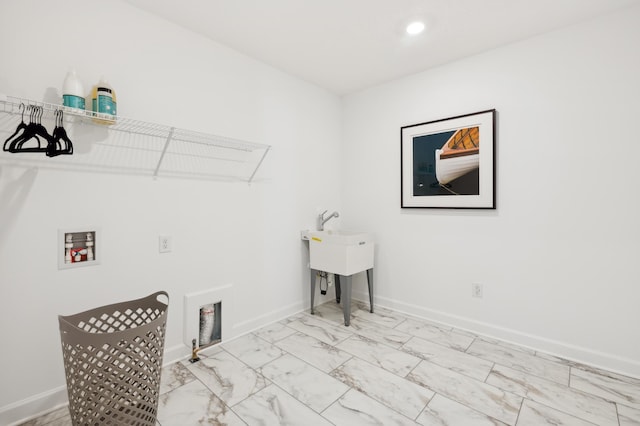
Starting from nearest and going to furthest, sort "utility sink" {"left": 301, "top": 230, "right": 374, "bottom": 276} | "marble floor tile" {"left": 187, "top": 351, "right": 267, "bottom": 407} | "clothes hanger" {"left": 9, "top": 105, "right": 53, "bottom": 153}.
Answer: "clothes hanger" {"left": 9, "top": 105, "right": 53, "bottom": 153}, "marble floor tile" {"left": 187, "top": 351, "right": 267, "bottom": 407}, "utility sink" {"left": 301, "top": 230, "right": 374, "bottom": 276}

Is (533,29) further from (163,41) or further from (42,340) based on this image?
(42,340)

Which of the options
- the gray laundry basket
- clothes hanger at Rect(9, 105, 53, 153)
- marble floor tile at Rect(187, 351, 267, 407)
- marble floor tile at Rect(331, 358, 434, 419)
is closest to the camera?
the gray laundry basket

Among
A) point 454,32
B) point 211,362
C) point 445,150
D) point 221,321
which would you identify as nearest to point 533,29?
point 454,32

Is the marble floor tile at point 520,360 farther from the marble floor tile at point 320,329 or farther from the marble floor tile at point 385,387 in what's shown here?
the marble floor tile at point 320,329

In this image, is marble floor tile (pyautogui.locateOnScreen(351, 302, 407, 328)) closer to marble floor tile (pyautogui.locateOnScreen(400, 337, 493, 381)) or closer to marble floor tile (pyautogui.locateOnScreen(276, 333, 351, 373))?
marble floor tile (pyautogui.locateOnScreen(400, 337, 493, 381))

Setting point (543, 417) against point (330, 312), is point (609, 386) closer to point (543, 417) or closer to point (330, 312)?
point (543, 417)

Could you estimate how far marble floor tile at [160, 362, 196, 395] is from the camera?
1832 mm

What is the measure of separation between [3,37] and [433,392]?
2936mm

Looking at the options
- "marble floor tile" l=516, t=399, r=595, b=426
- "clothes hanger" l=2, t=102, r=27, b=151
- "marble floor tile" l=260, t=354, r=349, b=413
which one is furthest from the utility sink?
"clothes hanger" l=2, t=102, r=27, b=151

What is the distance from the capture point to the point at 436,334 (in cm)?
254

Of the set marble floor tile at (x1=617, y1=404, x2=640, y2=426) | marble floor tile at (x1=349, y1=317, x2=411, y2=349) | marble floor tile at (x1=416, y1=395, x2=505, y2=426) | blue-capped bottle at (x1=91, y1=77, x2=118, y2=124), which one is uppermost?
blue-capped bottle at (x1=91, y1=77, x2=118, y2=124)

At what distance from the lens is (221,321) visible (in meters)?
2.28

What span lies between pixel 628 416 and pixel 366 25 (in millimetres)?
2754

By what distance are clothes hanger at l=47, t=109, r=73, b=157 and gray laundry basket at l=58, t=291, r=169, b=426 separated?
810 mm
